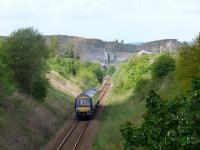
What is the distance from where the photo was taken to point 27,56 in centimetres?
4362

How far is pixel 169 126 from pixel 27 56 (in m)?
30.4

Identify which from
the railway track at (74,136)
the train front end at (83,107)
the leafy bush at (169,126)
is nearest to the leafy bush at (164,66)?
the train front end at (83,107)

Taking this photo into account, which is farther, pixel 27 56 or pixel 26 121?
pixel 27 56

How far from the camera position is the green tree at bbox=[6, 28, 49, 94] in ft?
142

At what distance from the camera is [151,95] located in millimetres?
15422

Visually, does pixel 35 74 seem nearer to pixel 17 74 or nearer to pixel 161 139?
pixel 17 74

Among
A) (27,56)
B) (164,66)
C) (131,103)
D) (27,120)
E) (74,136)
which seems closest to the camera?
(27,120)

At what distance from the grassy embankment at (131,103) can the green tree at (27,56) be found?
813cm

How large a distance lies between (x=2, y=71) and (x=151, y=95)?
1893 cm

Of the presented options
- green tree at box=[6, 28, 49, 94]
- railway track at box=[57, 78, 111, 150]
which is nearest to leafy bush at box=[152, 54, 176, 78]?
railway track at box=[57, 78, 111, 150]

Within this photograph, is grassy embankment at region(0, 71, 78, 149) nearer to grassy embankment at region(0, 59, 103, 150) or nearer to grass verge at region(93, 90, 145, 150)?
grassy embankment at region(0, 59, 103, 150)

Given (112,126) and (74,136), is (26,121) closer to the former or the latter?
(74,136)

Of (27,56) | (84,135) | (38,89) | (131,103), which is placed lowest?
(131,103)

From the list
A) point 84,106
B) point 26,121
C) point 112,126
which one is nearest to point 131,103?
point 84,106
